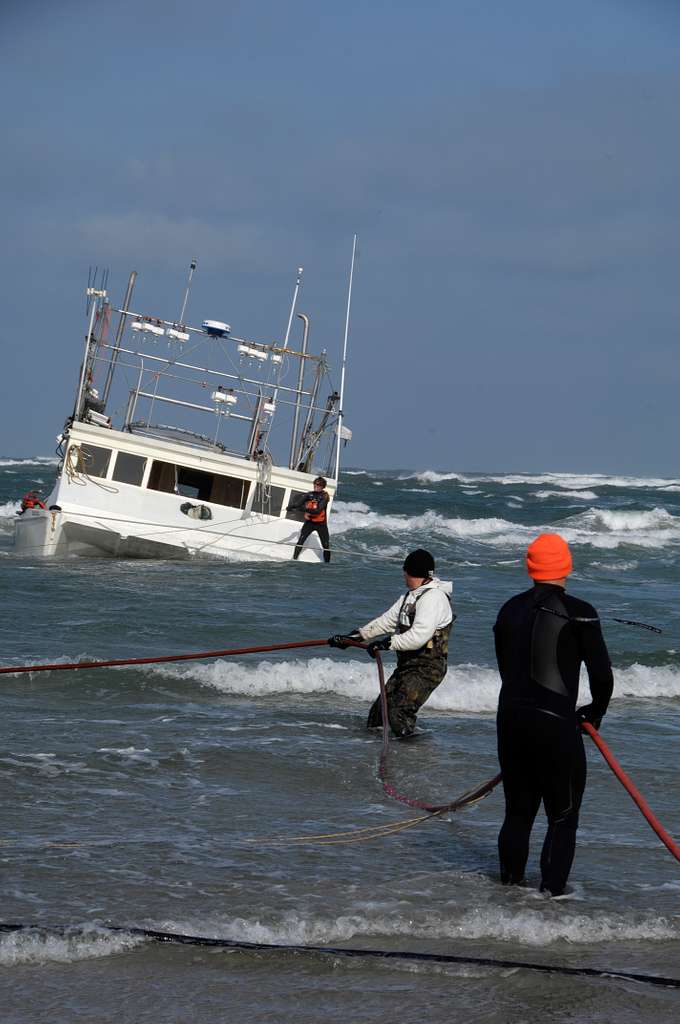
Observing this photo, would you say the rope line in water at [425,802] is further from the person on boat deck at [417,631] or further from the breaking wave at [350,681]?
the breaking wave at [350,681]

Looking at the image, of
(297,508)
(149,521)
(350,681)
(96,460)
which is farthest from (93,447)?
(350,681)

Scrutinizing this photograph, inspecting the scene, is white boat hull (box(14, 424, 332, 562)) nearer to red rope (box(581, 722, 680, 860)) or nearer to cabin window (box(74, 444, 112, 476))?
cabin window (box(74, 444, 112, 476))

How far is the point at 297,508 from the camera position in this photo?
904 inches

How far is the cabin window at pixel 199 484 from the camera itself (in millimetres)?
22594

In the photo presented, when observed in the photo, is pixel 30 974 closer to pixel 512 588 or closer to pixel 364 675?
pixel 364 675

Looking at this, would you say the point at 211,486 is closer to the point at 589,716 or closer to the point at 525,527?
the point at 589,716

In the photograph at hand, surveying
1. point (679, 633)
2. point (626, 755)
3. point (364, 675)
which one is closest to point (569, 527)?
point (679, 633)

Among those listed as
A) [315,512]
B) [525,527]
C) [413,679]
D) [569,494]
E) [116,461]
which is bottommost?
[413,679]

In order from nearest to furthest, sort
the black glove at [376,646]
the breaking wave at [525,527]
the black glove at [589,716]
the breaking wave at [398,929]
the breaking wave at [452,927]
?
the breaking wave at [398,929] < the breaking wave at [452,927] < the black glove at [589,716] < the black glove at [376,646] < the breaking wave at [525,527]

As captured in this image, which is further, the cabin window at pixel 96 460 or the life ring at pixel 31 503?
the life ring at pixel 31 503

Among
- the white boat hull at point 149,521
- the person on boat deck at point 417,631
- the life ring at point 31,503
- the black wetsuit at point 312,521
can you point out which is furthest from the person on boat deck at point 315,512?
the person on boat deck at point 417,631

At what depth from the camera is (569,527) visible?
142 feet

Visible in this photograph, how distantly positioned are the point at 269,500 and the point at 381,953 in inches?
720

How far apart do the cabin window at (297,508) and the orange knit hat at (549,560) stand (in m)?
17.3
